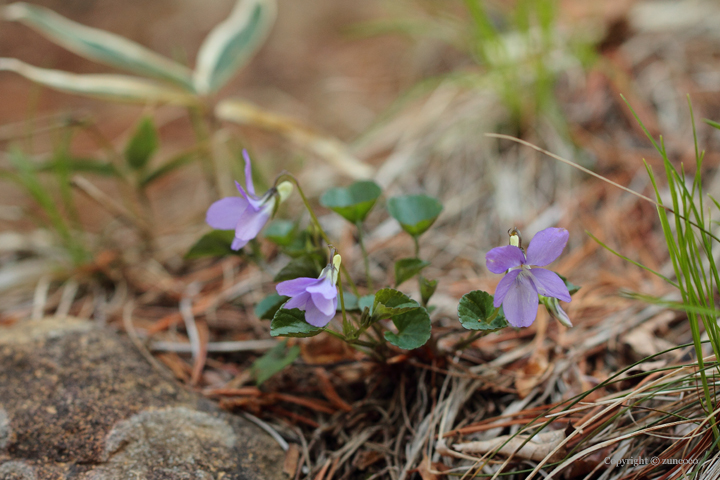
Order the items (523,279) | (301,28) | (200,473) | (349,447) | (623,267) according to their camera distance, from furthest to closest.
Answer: (301,28)
(623,267)
(349,447)
(200,473)
(523,279)

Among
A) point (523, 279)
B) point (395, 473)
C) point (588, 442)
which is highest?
point (523, 279)

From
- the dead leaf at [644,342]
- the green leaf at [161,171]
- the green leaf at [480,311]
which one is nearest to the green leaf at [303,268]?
the green leaf at [480,311]

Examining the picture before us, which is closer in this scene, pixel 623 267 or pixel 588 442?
pixel 588 442

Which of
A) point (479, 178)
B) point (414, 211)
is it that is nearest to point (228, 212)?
point (414, 211)

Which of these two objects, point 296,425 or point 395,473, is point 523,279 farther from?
point 296,425

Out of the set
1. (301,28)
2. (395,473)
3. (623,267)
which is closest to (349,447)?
(395,473)

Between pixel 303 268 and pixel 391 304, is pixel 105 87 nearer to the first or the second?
pixel 303 268
